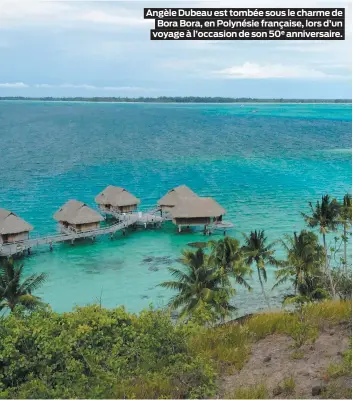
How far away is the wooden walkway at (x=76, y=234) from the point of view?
3005 cm

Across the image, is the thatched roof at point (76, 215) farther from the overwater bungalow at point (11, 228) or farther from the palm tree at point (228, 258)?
the palm tree at point (228, 258)

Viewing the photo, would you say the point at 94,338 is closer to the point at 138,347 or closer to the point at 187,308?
the point at 138,347

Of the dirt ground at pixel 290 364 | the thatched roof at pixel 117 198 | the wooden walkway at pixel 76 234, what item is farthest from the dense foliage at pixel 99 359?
the thatched roof at pixel 117 198

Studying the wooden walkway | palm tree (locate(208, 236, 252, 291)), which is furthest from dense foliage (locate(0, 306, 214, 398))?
the wooden walkway

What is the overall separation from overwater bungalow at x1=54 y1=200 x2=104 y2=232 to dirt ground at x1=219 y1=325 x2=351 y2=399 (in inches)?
959

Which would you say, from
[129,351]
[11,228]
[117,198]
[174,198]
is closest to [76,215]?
[11,228]

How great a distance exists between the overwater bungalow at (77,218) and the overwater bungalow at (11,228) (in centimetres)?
313

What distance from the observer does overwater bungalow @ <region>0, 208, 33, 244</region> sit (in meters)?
30.2

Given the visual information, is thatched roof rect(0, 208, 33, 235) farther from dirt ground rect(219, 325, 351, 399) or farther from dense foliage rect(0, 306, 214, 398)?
dirt ground rect(219, 325, 351, 399)

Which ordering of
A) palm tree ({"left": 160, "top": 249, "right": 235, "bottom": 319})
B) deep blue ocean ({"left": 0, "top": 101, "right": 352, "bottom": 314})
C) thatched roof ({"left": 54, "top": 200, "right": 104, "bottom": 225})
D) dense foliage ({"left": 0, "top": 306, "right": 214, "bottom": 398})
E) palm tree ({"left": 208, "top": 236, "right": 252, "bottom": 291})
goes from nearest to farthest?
dense foliage ({"left": 0, "top": 306, "right": 214, "bottom": 398})
palm tree ({"left": 160, "top": 249, "right": 235, "bottom": 319})
palm tree ({"left": 208, "top": 236, "right": 252, "bottom": 291})
deep blue ocean ({"left": 0, "top": 101, "right": 352, "bottom": 314})
thatched roof ({"left": 54, "top": 200, "right": 104, "bottom": 225})

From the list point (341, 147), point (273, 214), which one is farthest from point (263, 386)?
point (341, 147)

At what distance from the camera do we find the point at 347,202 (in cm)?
2261

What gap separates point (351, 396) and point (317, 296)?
38.4 feet

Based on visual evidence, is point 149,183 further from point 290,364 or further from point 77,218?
point 290,364
